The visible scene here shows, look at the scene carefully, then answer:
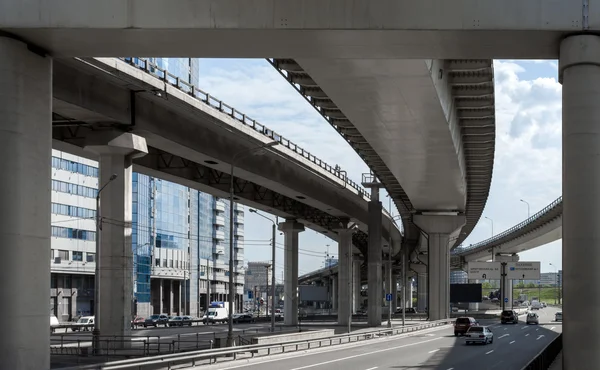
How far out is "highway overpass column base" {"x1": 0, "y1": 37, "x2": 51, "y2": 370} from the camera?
67.6ft

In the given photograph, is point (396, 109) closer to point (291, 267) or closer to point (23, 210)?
point (23, 210)

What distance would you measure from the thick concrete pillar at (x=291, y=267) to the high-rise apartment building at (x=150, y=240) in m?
11.0

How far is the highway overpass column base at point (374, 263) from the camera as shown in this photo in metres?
83.3

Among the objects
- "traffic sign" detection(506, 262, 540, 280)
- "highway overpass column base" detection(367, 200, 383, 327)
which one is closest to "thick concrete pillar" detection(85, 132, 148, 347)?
"highway overpass column base" detection(367, 200, 383, 327)

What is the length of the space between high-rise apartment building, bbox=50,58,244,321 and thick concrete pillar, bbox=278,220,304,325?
11.0 metres

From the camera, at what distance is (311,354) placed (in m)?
43.5

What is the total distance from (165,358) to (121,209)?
14.1 metres

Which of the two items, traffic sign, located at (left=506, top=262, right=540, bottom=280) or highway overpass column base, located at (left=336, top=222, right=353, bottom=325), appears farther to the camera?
traffic sign, located at (left=506, top=262, right=540, bottom=280)

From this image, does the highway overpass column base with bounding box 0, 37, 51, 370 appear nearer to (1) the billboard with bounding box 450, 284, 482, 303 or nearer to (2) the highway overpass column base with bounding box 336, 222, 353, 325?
(2) the highway overpass column base with bounding box 336, 222, 353, 325

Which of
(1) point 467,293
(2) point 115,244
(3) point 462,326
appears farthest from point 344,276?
(2) point 115,244

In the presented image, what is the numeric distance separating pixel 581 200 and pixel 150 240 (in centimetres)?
10281

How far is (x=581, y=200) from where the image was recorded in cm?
1997

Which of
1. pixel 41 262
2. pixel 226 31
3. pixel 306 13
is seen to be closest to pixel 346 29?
pixel 306 13

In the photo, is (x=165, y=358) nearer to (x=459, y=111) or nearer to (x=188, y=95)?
(x=188, y=95)
